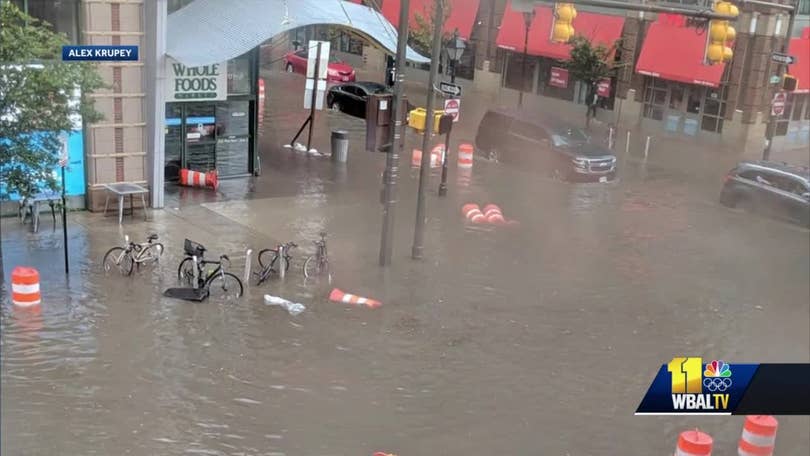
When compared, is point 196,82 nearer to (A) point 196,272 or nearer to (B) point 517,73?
(A) point 196,272

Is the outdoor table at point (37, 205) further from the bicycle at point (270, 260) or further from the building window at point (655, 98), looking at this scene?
the building window at point (655, 98)

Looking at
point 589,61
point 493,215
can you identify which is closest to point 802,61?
point 589,61

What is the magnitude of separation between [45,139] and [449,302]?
6514 mm

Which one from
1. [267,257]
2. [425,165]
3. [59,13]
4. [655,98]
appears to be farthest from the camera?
[655,98]

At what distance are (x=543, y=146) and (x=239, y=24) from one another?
10.1 metres

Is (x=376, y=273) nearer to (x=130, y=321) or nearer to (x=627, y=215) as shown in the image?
(x=130, y=321)

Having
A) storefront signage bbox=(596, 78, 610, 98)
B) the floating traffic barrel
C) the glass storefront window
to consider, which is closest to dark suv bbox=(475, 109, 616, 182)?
storefront signage bbox=(596, 78, 610, 98)

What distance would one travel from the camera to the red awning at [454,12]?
41.5 metres

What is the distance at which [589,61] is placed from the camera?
109 feet

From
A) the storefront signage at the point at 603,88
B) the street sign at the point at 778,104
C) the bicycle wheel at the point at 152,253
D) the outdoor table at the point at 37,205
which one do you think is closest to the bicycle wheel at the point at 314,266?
the bicycle wheel at the point at 152,253

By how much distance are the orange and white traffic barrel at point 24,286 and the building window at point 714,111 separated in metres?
26.6

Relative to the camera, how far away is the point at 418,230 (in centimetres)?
1581

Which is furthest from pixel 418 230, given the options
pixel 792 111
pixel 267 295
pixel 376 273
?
pixel 792 111

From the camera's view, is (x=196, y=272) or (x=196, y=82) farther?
(x=196, y=82)
